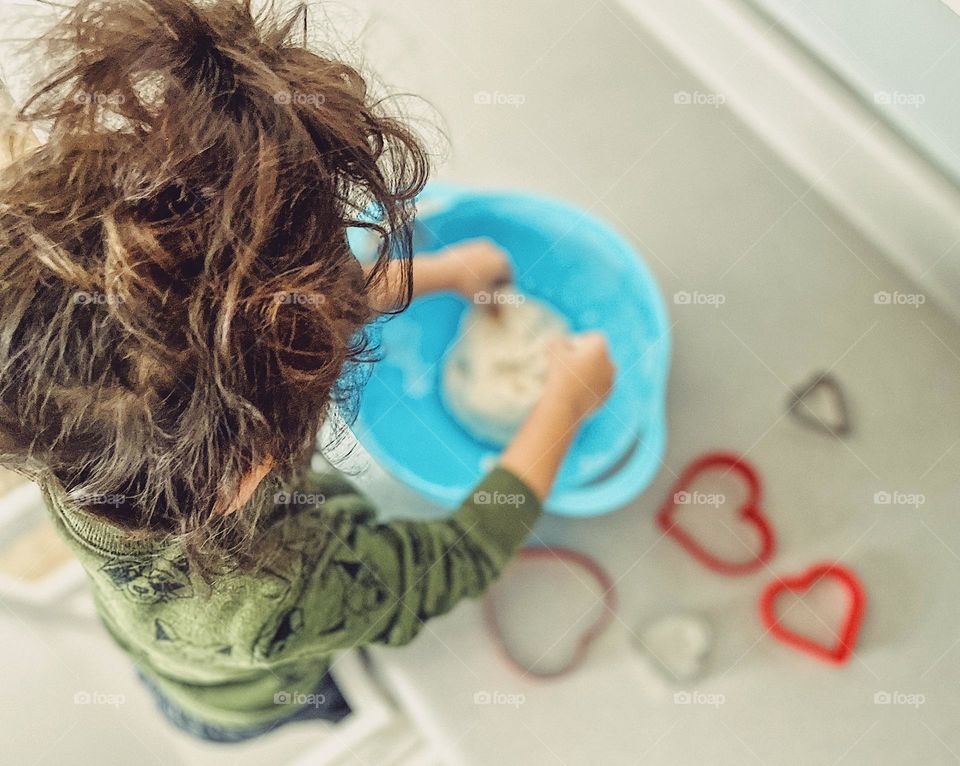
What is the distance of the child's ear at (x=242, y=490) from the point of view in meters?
0.48

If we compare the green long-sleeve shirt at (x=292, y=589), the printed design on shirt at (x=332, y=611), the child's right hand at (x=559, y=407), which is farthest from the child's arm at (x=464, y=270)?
the printed design on shirt at (x=332, y=611)

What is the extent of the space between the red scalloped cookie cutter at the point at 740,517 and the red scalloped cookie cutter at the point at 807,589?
4cm

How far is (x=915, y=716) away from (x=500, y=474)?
611mm

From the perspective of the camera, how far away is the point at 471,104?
1.07 metres

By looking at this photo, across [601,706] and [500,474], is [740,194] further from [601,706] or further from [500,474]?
[601,706]

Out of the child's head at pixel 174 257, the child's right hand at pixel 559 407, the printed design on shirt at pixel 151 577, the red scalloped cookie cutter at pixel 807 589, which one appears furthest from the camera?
the red scalloped cookie cutter at pixel 807 589

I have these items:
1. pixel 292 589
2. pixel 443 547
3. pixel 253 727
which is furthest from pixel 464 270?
pixel 253 727

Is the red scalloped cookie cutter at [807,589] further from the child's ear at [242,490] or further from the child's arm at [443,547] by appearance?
the child's ear at [242,490]

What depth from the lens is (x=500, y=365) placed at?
99 centimetres

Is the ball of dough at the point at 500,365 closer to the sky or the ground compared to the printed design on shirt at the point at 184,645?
closer to the sky

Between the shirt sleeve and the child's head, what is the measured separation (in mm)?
196

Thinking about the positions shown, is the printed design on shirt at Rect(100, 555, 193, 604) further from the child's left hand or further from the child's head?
the child's left hand

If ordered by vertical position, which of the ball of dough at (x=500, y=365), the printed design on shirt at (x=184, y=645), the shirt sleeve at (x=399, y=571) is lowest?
the printed design on shirt at (x=184, y=645)

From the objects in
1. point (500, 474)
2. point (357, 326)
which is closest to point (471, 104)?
point (500, 474)
